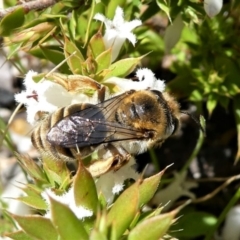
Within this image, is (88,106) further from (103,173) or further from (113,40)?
(113,40)

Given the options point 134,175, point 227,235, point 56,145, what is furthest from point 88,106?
point 227,235

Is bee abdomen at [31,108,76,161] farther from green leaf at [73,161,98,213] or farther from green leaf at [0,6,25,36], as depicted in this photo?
green leaf at [0,6,25,36]

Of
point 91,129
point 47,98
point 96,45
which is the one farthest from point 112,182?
point 96,45

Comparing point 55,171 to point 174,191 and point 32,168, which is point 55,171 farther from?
point 174,191

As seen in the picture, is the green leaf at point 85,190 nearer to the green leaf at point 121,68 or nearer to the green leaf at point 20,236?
the green leaf at point 20,236

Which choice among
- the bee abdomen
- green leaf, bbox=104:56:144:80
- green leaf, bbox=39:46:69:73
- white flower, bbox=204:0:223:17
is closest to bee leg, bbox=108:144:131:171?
the bee abdomen

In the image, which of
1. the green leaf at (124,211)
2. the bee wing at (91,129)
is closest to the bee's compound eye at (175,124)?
the bee wing at (91,129)
